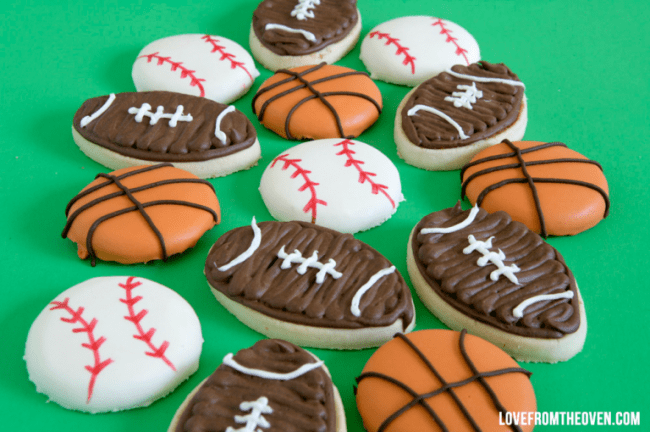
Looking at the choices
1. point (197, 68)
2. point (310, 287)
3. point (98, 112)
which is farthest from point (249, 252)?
point (197, 68)

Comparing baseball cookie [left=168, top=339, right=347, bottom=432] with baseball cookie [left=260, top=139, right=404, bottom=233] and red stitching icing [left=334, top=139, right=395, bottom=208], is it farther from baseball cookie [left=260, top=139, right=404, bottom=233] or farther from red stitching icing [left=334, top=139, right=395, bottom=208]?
red stitching icing [left=334, top=139, right=395, bottom=208]

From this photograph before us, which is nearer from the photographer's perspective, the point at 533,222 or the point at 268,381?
the point at 268,381

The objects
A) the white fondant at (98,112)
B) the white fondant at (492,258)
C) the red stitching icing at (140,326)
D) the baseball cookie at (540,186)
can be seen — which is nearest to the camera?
the red stitching icing at (140,326)

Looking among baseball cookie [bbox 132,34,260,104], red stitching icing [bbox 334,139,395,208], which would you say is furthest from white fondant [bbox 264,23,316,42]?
red stitching icing [bbox 334,139,395,208]

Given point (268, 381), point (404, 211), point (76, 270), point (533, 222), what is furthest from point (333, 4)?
point (268, 381)

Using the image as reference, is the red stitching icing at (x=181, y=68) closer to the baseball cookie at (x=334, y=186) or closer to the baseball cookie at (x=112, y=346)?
the baseball cookie at (x=334, y=186)

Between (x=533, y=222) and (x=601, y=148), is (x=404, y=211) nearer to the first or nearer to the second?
(x=533, y=222)

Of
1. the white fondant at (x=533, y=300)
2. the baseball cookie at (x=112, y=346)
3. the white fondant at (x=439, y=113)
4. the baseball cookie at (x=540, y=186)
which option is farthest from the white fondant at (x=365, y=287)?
the white fondant at (x=439, y=113)
